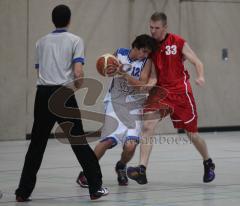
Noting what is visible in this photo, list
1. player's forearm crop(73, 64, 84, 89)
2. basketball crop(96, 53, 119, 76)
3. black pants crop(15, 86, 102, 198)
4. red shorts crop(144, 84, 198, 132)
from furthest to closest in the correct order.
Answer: red shorts crop(144, 84, 198, 132), basketball crop(96, 53, 119, 76), black pants crop(15, 86, 102, 198), player's forearm crop(73, 64, 84, 89)

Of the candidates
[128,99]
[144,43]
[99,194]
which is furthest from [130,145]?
[99,194]

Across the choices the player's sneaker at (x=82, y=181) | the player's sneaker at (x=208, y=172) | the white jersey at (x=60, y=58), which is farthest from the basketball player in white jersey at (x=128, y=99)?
the white jersey at (x=60, y=58)

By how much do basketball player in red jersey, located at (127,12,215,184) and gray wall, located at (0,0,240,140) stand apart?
21.4ft

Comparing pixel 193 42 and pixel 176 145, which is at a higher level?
pixel 193 42

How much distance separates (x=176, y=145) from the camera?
16.5 m

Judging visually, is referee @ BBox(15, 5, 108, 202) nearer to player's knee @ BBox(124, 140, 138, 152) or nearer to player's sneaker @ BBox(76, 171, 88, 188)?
player's sneaker @ BBox(76, 171, 88, 188)

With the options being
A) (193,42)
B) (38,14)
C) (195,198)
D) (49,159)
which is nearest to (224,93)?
(193,42)

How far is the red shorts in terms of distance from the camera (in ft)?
35.1

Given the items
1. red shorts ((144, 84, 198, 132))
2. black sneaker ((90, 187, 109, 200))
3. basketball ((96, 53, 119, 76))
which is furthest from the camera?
red shorts ((144, 84, 198, 132))

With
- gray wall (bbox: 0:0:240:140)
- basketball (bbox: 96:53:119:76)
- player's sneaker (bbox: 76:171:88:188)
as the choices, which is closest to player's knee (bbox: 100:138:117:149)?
player's sneaker (bbox: 76:171:88:188)

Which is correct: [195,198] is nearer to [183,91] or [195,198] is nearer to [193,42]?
[183,91]

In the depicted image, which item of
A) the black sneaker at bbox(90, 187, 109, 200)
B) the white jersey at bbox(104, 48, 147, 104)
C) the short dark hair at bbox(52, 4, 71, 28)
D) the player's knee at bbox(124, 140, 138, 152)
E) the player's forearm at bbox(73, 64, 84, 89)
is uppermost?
the short dark hair at bbox(52, 4, 71, 28)

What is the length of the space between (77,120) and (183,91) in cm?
222

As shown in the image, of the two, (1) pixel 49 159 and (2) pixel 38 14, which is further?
(2) pixel 38 14
